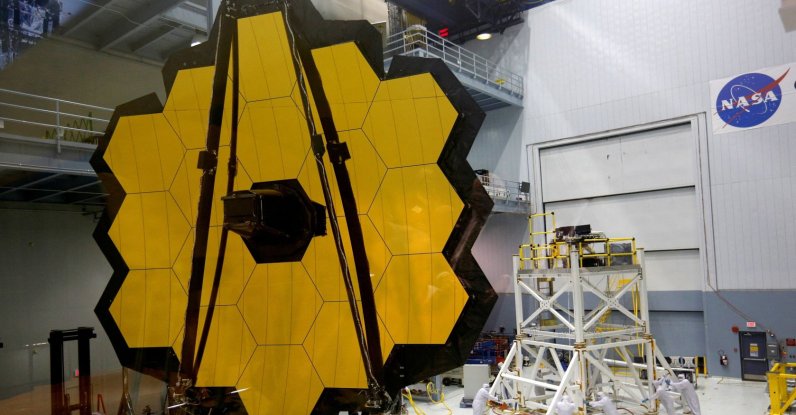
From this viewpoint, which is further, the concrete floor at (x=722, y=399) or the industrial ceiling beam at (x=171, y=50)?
the concrete floor at (x=722, y=399)

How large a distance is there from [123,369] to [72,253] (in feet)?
1.33

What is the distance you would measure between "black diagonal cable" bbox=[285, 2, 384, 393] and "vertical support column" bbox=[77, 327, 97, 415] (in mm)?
953

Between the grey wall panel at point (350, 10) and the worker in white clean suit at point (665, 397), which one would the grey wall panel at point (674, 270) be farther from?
the grey wall panel at point (350, 10)

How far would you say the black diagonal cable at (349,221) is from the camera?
1.36 meters

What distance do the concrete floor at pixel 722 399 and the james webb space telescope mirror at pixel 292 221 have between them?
7841 mm

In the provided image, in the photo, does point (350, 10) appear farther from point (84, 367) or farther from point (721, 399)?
point (721, 399)

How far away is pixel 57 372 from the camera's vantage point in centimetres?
171

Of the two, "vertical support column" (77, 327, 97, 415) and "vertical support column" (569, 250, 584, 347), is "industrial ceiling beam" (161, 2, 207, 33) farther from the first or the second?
"vertical support column" (569, 250, 584, 347)

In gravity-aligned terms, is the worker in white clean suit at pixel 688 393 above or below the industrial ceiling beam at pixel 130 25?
below

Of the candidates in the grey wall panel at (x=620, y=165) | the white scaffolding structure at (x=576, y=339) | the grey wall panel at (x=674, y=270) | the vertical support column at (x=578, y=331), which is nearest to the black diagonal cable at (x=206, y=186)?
the white scaffolding structure at (x=576, y=339)

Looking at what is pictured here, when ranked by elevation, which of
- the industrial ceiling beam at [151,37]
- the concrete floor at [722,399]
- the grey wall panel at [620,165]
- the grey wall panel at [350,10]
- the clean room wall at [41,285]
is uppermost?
the grey wall panel at [620,165]

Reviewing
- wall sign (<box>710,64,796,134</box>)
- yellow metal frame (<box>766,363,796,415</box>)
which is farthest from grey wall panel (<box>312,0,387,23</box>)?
wall sign (<box>710,64,796,134</box>)

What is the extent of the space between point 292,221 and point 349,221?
6.7 inches

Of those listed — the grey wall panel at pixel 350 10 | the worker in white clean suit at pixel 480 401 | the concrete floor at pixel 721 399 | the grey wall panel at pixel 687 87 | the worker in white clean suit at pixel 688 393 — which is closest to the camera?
the grey wall panel at pixel 350 10
